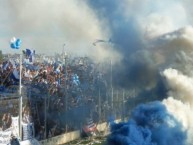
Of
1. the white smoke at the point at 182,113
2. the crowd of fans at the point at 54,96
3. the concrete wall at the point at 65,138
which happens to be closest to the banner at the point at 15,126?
the crowd of fans at the point at 54,96

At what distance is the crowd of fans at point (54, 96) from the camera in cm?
4506

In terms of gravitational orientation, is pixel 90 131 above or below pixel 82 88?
below

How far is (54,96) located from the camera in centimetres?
4825

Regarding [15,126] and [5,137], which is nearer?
[5,137]

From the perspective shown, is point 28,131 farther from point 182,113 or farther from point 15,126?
point 182,113

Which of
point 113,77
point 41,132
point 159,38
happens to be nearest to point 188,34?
point 159,38

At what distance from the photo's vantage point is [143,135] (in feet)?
115

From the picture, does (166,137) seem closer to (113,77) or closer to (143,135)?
(143,135)

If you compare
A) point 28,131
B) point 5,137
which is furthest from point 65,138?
point 5,137

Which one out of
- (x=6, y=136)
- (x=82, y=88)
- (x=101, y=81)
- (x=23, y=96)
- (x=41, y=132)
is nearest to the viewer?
(x=6, y=136)

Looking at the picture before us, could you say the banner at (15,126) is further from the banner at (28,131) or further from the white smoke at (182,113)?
the white smoke at (182,113)

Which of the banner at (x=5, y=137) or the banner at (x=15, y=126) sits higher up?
the banner at (x=15, y=126)

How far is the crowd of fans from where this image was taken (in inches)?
1774

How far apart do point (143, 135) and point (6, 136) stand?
10672 millimetres
